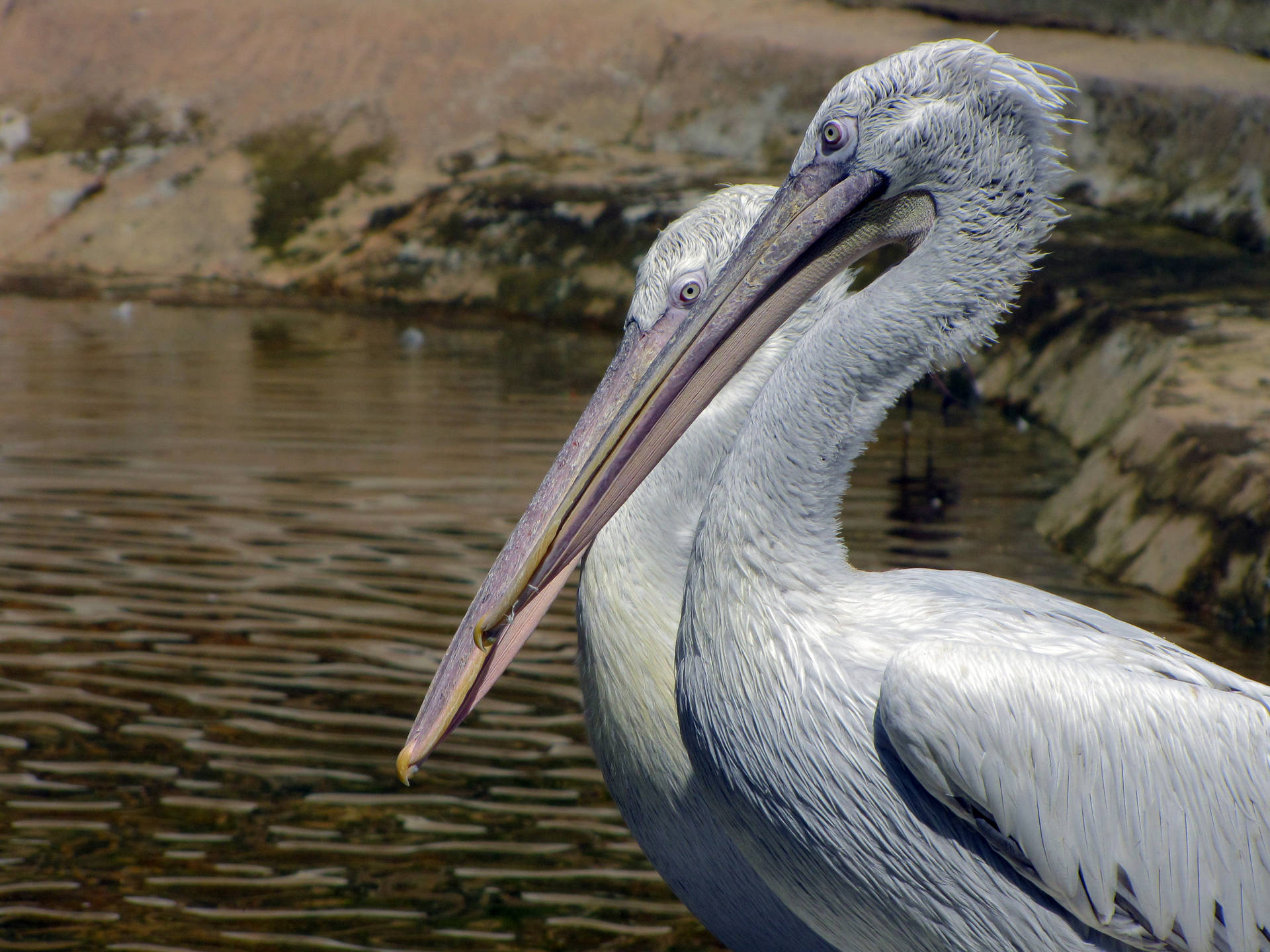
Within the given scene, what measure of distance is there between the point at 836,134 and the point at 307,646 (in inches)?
101

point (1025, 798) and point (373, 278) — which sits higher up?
point (1025, 798)

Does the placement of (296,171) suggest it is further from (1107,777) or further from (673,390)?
(1107,777)

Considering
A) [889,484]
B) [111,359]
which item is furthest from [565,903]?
[111,359]

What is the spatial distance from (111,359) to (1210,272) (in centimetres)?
573

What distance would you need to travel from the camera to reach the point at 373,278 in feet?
32.0

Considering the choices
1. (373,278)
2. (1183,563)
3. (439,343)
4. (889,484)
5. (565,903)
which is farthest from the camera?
(373,278)

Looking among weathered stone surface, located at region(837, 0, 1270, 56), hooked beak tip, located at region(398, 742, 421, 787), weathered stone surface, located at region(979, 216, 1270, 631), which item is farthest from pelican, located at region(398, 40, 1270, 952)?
weathered stone surface, located at region(837, 0, 1270, 56)

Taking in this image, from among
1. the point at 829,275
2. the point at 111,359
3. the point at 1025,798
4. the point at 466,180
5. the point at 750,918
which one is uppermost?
the point at 829,275

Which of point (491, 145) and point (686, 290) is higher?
point (686, 290)

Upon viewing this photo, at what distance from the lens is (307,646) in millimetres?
4340

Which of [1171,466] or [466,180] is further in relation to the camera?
[466,180]

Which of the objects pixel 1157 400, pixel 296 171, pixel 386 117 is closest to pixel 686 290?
pixel 1157 400

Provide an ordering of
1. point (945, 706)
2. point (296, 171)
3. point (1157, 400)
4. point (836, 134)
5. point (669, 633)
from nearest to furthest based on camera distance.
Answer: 1. point (945, 706)
2. point (836, 134)
3. point (669, 633)
4. point (1157, 400)
5. point (296, 171)

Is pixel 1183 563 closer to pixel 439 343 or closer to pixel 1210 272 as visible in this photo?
pixel 1210 272
